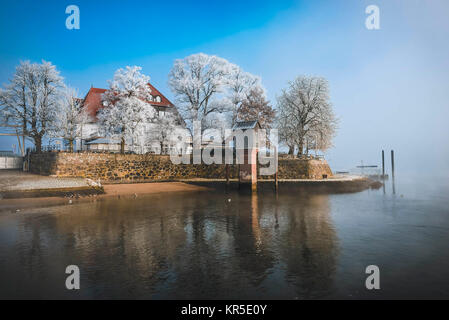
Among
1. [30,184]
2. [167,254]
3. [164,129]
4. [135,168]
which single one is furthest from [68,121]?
[167,254]

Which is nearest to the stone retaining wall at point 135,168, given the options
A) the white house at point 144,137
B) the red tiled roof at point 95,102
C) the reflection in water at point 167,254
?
the white house at point 144,137

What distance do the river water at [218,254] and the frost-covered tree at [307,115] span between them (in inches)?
1089

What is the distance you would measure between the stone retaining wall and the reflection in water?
47.1ft

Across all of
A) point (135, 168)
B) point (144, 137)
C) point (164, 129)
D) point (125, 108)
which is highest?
point (125, 108)

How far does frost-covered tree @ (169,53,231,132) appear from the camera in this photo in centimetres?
3534

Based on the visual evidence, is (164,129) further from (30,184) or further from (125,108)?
(30,184)

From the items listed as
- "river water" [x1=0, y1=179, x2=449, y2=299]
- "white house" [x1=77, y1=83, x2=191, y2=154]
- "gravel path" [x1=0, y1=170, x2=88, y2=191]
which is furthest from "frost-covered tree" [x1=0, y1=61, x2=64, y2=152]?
"river water" [x1=0, y1=179, x2=449, y2=299]

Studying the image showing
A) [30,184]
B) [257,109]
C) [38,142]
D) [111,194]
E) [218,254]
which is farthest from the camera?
[257,109]

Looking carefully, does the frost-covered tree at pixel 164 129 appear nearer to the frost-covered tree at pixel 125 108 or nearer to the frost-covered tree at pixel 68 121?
the frost-covered tree at pixel 125 108

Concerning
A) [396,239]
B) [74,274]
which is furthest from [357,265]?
[74,274]

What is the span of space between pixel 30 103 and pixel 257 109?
3061 cm

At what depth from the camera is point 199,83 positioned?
115 ft

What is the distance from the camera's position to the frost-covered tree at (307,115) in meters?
41.8
